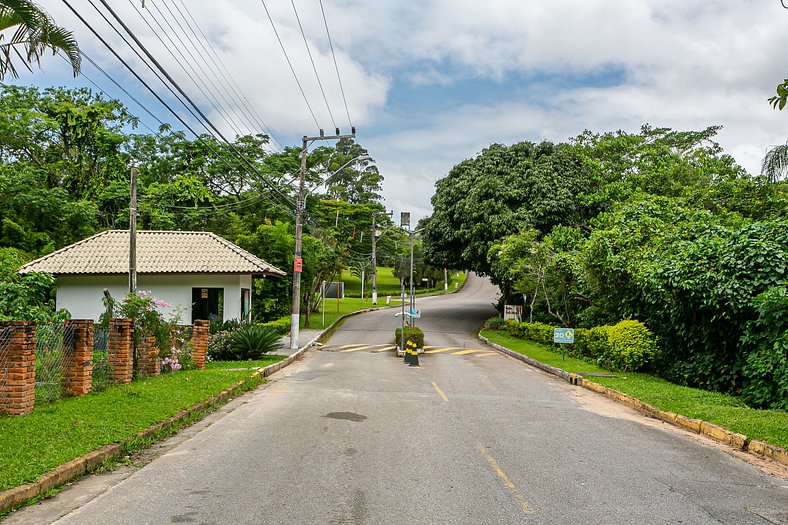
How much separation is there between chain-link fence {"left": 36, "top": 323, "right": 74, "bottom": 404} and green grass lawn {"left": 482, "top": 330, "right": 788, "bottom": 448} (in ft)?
35.3

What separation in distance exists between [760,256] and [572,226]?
22502mm

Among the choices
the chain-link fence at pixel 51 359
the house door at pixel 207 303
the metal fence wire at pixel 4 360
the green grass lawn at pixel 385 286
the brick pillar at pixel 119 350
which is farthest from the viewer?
the green grass lawn at pixel 385 286

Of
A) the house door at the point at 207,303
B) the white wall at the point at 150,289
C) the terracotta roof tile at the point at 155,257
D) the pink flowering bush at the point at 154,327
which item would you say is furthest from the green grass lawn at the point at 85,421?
the house door at the point at 207,303

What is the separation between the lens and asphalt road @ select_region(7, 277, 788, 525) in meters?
5.72

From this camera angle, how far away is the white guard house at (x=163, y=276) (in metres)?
25.2

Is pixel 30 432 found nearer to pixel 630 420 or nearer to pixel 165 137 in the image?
pixel 630 420

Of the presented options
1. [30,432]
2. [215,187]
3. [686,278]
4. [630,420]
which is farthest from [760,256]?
[215,187]

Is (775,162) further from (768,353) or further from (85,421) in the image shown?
(85,421)

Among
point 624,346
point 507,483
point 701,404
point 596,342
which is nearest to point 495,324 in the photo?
point 596,342

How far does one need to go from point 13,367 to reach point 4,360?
16 cm

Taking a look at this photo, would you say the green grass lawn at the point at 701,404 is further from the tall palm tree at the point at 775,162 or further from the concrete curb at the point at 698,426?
the tall palm tree at the point at 775,162

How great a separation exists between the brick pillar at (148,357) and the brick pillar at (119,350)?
1288 mm

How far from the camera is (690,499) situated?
636 centimetres

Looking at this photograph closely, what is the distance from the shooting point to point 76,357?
10984 mm
